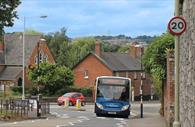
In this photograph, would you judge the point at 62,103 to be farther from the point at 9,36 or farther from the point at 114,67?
the point at 9,36

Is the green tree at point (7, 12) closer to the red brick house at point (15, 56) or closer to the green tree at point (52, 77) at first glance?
the green tree at point (52, 77)

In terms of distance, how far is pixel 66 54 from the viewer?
5349 inches

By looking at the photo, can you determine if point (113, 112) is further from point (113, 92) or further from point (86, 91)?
point (86, 91)

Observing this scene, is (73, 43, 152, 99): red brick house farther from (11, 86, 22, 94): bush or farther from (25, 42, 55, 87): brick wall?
(11, 86, 22, 94): bush

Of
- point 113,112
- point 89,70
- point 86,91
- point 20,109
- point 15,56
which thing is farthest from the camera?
point 89,70

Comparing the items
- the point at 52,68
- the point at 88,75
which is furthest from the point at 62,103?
the point at 88,75

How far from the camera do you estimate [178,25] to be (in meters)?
12.7

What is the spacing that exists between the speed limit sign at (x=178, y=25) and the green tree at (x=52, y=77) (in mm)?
68693

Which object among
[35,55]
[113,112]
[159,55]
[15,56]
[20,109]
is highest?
[35,55]

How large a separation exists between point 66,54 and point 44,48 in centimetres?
3301

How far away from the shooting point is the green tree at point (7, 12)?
32.9 metres

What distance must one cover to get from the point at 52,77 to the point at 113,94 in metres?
42.1

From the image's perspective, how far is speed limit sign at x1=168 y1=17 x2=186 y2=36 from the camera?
1273 centimetres

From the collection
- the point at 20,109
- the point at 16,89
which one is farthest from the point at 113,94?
the point at 16,89
